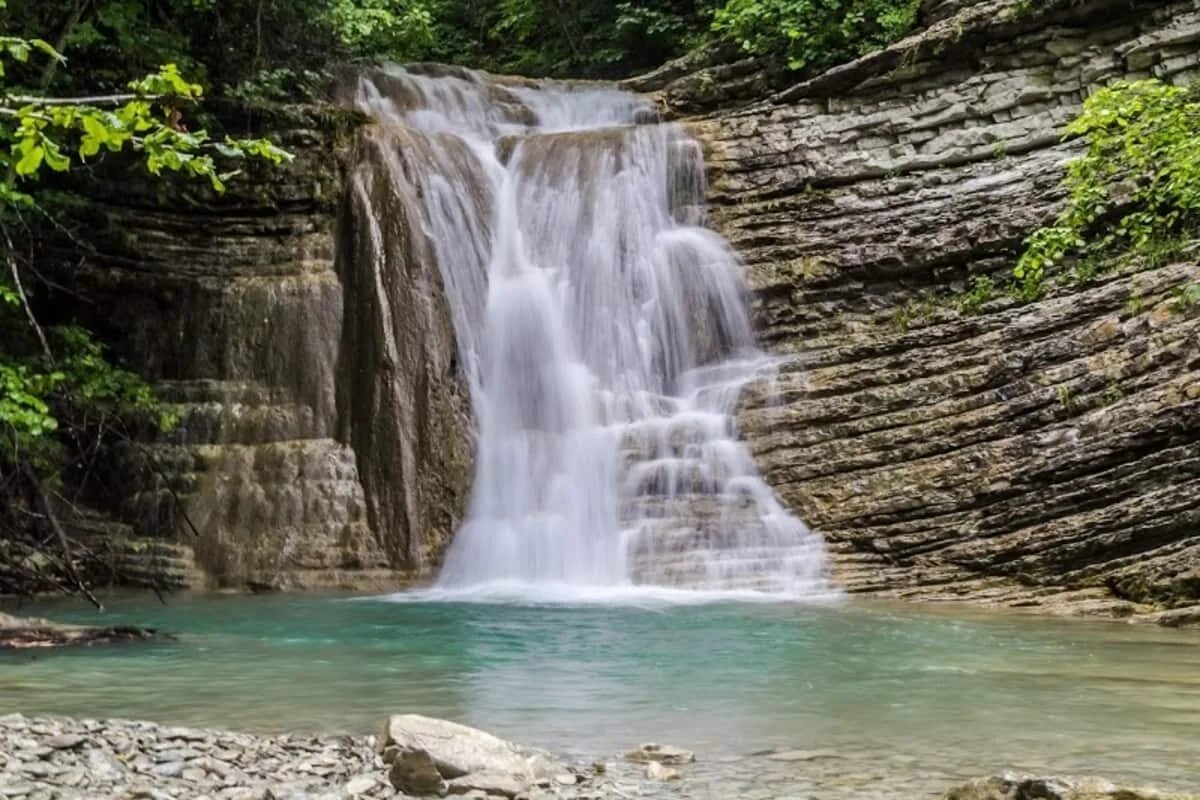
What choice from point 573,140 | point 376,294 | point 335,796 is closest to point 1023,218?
point 573,140

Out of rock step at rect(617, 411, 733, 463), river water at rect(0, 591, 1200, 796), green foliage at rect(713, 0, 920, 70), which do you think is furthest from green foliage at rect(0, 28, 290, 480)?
green foliage at rect(713, 0, 920, 70)

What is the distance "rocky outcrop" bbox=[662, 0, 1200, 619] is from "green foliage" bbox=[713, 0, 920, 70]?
0.77 metres

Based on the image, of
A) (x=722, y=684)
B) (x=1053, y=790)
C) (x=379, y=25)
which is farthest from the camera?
(x=379, y=25)

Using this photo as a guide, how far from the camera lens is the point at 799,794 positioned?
4.36 metres

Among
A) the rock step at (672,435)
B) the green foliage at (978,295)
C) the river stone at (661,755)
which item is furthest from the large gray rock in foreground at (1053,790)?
the green foliage at (978,295)

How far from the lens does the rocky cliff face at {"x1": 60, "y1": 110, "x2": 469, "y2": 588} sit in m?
13.7

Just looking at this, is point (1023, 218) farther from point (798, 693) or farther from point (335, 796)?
point (335, 796)

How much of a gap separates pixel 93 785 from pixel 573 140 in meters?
14.2

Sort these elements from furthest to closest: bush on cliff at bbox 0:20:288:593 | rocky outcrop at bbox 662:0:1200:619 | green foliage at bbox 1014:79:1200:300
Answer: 1. rocky outcrop at bbox 662:0:1200:619
2. bush on cliff at bbox 0:20:288:593
3. green foliage at bbox 1014:79:1200:300

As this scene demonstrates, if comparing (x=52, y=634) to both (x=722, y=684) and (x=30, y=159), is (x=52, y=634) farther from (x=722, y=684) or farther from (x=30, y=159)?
(x=30, y=159)

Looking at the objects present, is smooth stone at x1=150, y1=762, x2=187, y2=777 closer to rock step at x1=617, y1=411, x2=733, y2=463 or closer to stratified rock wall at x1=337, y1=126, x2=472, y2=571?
stratified rock wall at x1=337, y1=126, x2=472, y2=571

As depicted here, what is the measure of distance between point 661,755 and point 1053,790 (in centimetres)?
172

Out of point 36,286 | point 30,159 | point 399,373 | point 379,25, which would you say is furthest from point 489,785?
point 379,25

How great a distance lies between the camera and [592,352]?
1516 cm
